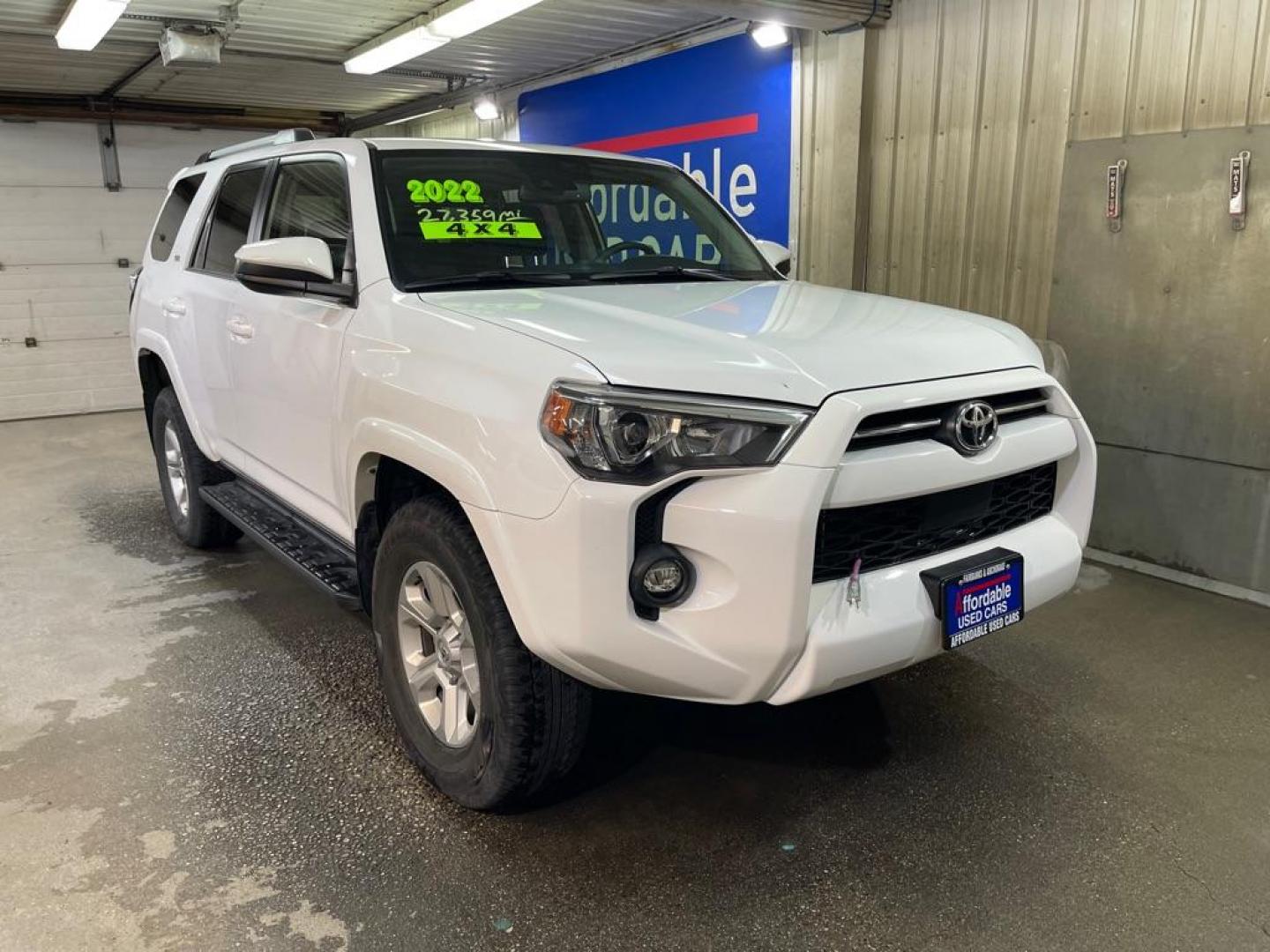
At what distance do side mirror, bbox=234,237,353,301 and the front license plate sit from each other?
1.82 metres

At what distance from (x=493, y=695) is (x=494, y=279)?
1.22m

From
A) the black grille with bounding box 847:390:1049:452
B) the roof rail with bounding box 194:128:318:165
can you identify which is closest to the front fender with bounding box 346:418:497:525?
the black grille with bounding box 847:390:1049:452

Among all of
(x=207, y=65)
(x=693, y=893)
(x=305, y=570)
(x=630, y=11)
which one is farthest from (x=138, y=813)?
(x=207, y=65)

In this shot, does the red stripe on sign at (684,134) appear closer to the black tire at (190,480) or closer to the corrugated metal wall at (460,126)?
the corrugated metal wall at (460,126)

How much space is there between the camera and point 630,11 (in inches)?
250

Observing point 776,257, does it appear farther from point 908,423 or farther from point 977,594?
point 977,594

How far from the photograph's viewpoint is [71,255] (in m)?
9.80

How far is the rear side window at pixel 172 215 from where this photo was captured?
4.58 meters

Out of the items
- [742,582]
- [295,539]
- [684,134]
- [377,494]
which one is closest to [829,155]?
[684,134]

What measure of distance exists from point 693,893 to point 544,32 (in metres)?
6.23

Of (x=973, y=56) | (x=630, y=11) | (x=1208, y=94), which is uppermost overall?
(x=630, y=11)

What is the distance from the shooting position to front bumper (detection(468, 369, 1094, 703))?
198cm

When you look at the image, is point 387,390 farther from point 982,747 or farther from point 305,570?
point 982,747

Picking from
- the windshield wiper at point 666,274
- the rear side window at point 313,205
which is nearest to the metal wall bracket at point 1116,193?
the windshield wiper at point 666,274
